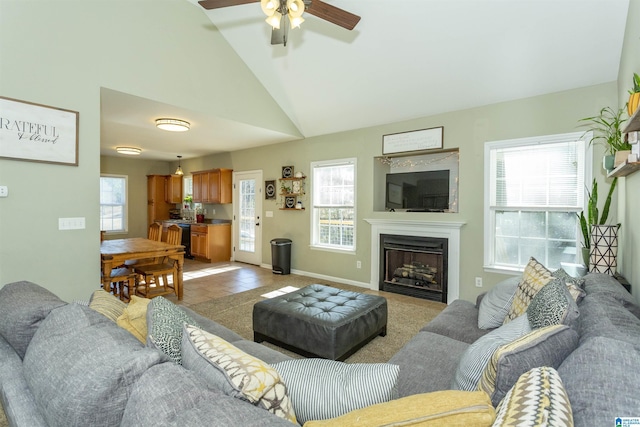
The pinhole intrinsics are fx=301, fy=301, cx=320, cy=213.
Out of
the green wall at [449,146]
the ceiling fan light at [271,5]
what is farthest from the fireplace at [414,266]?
the ceiling fan light at [271,5]

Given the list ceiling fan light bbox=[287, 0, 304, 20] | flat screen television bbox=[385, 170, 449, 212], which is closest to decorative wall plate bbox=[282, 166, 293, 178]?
flat screen television bbox=[385, 170, 449, 212]

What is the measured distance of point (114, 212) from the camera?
7.95 meters

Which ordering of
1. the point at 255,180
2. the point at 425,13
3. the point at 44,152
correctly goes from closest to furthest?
the point at 44,152, the point at 425,13, the point at 255,180

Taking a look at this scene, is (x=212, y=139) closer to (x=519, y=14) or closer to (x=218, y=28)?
(x=218, y=28)

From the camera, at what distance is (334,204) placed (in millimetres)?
5430

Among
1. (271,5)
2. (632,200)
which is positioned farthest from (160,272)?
(632,200)

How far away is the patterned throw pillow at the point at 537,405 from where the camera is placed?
1.93 feet

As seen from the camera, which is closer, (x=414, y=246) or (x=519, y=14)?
(x=519, y=14)

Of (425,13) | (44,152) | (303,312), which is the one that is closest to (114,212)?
(44,152)

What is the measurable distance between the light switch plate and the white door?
3634mm

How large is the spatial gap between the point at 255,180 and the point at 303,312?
4575 millimetres

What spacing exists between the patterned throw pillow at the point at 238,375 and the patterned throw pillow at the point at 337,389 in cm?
7

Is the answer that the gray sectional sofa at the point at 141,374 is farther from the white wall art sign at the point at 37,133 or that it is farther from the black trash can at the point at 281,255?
the black trash can at the point at 281,255

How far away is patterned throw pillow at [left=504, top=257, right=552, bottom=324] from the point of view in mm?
1727
